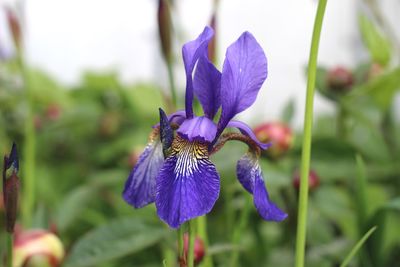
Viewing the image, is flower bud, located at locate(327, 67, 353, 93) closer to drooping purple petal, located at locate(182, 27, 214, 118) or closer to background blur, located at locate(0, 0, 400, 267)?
background blur, located at locate(0, 0, 400, 267)

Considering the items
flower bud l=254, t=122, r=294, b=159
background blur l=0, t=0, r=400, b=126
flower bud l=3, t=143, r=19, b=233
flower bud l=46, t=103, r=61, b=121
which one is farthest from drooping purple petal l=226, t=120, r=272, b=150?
background blur l=0, t=0, r=400, b=126

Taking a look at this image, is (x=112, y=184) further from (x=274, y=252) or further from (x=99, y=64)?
(x=99, y=64)

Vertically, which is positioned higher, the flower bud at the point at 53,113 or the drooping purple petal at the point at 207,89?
the drooping purple petal at the point at 207,89

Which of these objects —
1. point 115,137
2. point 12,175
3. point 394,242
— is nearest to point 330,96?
point 394,242

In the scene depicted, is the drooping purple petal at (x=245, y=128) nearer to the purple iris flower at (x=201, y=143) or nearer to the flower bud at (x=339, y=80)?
the purple iris flower at (x=201, y=143)

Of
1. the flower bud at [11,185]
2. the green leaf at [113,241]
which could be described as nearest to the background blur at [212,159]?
the green leaf at [113,241]

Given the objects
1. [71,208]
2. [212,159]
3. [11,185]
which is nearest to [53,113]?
[71,208]

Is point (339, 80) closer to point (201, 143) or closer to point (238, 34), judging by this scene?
point (201, 143)
